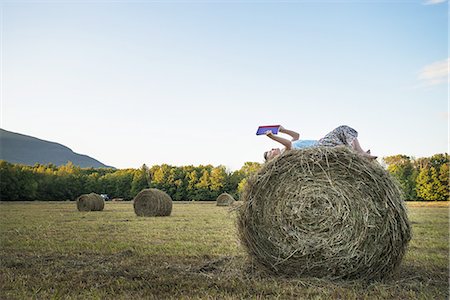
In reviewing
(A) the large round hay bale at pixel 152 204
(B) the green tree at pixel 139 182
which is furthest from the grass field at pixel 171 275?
(B) the green tree at pixel 139 182

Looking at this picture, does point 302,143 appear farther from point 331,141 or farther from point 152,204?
point 152,204

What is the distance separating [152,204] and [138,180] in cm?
4636

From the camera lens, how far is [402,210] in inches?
210

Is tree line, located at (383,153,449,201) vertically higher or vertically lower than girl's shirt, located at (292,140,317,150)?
higher

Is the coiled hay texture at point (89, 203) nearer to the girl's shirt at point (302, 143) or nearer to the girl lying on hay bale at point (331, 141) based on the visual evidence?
the girl lying on hay bale at point (331, 141)

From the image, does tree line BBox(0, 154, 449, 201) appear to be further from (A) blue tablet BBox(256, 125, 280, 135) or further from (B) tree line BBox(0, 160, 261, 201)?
(A) blue tablet BBox(256, 125, 280, 135)

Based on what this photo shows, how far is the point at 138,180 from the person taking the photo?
64.3 meters

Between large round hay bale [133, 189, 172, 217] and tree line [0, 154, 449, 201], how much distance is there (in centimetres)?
2376

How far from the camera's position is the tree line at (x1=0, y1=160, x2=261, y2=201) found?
176 feet

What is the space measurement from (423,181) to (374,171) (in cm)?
3714

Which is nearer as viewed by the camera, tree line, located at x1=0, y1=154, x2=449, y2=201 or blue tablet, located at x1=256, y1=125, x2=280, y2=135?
blue tablet, located at x1=256, y1=125, x2=280, y2=135

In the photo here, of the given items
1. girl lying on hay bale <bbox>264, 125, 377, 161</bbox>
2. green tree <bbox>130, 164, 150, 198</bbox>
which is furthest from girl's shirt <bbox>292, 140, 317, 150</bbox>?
green tree <bbox>130, 164, 150, 198</bbox>

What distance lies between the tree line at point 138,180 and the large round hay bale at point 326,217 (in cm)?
3652

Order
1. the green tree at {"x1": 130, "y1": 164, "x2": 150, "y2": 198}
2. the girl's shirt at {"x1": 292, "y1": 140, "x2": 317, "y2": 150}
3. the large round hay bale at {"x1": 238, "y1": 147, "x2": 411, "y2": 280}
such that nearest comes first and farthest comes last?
the large round hay bale at {"x1": 238, "y1": 147, "x2": 411, "y2": 280} → the girl's shirt at {"x1": 292, "y1": 140, "x2": 317, "y2": 150} → the green tree at {"x1": 130, "y1": 164, "x2": 150, "y2": 198}
